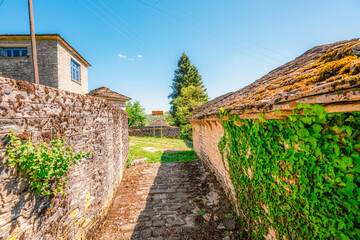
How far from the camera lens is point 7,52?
10320 millimetres

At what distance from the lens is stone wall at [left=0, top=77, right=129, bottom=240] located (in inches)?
70.9

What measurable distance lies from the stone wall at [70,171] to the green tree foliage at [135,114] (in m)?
24.4

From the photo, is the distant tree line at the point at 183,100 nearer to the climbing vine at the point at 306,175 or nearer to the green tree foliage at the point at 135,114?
the green tree foliage at the point at 135,114

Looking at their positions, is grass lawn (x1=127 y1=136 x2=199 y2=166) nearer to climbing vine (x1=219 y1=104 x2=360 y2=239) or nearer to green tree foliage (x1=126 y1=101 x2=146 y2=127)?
→ climbing vine (x1=219 y1=104 x2=360 y2=239)

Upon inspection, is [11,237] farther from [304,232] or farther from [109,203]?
[304,232]

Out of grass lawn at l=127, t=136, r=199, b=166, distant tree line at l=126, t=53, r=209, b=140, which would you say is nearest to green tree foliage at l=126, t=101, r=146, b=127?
distant tree line at l=126, t=53, r=209, b=140

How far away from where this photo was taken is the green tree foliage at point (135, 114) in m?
27.5

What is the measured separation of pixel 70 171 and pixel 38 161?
843 millimetres

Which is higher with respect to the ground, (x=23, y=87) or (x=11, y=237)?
(x=23, y=87)

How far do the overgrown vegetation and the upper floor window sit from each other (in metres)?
13.1

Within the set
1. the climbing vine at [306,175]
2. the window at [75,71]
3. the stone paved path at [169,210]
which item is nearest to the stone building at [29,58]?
the window at [75,71]

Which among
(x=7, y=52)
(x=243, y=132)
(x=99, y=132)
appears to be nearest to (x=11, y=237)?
(x=99, y=132)

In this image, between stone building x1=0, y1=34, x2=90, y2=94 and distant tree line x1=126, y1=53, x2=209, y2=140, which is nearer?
stone building x1=0, y1=34, x2=90, y2=94

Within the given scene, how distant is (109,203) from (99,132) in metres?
2.20
